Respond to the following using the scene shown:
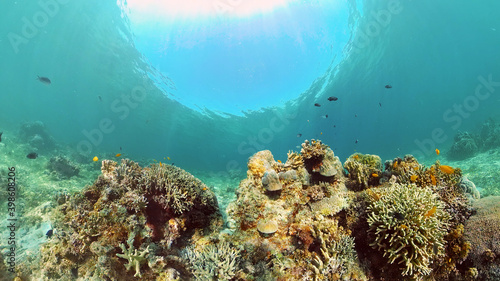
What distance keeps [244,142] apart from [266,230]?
7009cm

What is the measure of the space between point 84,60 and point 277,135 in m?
65.0

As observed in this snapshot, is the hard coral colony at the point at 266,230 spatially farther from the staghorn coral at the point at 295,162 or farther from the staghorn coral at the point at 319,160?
the staghorn coral at the point at 295,162

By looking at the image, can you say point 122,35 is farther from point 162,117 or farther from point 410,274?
point 410,274

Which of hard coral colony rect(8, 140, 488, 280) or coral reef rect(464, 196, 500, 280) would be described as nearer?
coral reef rect(464, 196, 500, 280)

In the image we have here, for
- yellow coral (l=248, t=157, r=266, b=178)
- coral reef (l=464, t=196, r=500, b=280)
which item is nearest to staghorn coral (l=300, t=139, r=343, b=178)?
yellow coral (l=248, t=157, r=266, b=178)

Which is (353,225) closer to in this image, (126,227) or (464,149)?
(126,227)

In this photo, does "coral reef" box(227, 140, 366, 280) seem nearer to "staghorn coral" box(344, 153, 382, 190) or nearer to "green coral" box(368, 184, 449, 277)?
"staghorn coral" box(344, 153, 382, 190)

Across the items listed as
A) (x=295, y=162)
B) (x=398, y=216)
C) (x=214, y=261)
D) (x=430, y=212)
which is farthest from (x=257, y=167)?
(x=430, y=212)

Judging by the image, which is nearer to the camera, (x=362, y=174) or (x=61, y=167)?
(x=362, y=174)

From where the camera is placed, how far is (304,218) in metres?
5.16

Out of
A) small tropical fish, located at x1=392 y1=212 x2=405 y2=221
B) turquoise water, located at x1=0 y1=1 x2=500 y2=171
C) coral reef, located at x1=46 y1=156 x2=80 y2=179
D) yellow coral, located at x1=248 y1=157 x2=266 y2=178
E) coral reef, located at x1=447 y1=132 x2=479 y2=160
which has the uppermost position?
turquoise water, located at x1=0 y1=1 x2=500 y2=171

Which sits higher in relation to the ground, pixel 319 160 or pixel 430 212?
pixel 319 160

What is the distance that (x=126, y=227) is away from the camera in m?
4.27

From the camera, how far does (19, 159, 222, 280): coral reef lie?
4.03 metres
